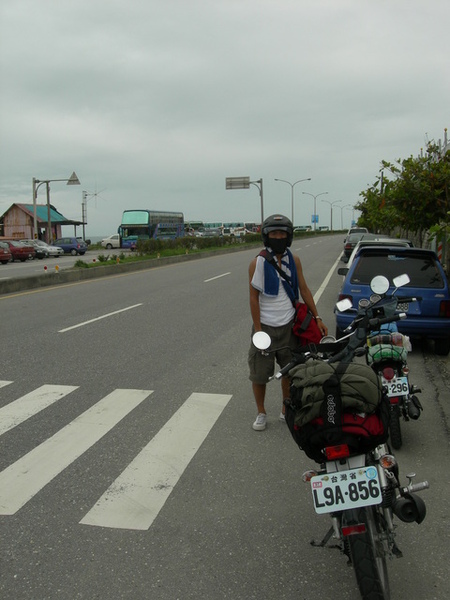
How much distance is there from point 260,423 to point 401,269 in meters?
4.06

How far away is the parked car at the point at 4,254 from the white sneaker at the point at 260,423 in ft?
112

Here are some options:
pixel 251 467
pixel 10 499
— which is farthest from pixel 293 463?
pixel 10 499

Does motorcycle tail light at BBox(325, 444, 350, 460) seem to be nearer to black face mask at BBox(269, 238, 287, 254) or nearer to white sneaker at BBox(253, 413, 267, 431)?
black face mask at BBox(269, 238, 287, 254)

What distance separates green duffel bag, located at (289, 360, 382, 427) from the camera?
8.66 ft

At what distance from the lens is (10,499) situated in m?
3.87

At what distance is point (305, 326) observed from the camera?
4.59m

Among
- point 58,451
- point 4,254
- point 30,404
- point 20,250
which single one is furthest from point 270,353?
point 20,250

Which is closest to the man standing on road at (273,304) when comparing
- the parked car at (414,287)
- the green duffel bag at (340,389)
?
the green duffel bag at (340,389)

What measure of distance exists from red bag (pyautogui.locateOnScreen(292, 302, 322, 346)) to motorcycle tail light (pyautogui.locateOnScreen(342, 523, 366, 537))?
208 cm

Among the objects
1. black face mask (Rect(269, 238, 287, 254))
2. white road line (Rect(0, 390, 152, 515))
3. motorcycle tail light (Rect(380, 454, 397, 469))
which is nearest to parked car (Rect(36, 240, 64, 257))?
white road line (Rect(0, 390, 152, 515))

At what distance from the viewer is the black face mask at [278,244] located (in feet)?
15.2

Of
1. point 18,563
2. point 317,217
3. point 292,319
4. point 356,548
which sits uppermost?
point 317,217

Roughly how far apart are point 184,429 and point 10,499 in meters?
1.70

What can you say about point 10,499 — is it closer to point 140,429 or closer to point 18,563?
point 18,563
